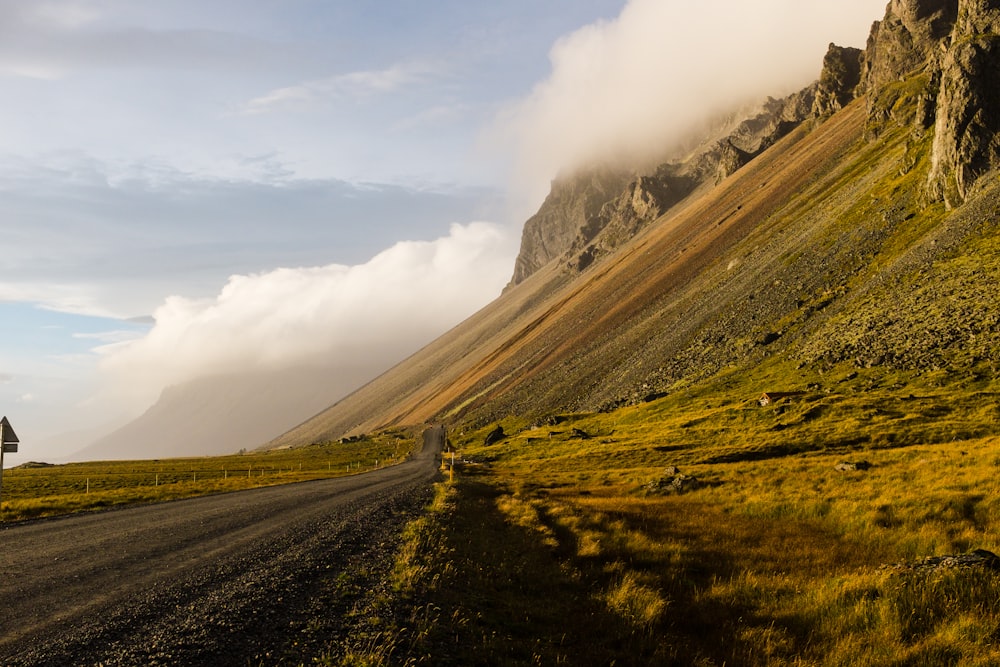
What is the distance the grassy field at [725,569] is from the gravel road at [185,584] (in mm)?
1533

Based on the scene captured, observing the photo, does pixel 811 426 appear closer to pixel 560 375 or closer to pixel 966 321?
pixel 966 321

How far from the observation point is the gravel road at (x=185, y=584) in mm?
8242

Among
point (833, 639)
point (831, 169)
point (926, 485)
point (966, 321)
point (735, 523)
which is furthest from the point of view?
point (831, 169)

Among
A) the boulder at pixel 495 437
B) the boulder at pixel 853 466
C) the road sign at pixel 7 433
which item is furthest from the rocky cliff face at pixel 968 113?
the road sign at pixel 7 433

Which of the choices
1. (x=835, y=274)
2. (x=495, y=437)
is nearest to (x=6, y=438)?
(x=495, y=437)

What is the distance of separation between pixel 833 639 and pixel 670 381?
7889 cm

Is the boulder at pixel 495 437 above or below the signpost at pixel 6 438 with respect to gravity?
below

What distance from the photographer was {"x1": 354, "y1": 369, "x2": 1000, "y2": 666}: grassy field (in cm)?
941

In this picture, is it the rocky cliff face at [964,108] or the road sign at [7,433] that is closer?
the road sign at [7,433]

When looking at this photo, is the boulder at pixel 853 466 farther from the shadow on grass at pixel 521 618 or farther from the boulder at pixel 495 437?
the boulder at pixel 495 437

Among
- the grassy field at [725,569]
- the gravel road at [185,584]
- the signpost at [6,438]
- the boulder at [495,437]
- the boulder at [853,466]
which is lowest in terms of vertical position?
the boulder at [495,437]

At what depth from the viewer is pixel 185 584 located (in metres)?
11.9

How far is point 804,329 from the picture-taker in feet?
255

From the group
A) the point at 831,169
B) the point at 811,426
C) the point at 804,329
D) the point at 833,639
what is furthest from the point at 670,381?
the point at 831,169
